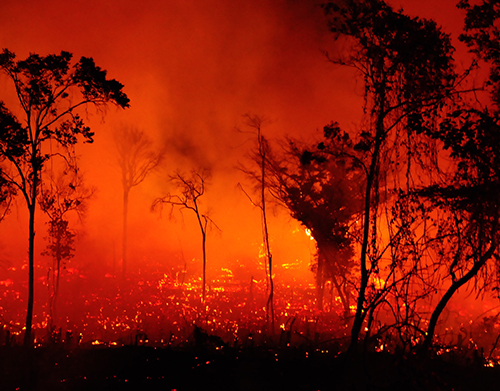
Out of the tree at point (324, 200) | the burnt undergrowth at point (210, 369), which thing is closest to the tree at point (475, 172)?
the burnt undergrowth at point (210, 369)

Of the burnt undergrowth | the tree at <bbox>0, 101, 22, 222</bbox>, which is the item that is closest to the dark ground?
the burnt undergrowth

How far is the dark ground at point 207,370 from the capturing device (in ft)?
30.3

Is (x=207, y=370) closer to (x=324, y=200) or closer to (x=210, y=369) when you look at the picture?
(x=210, y=369)

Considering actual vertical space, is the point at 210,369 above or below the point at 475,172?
below

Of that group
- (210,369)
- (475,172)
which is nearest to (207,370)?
(210,369)

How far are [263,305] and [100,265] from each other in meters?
16.6

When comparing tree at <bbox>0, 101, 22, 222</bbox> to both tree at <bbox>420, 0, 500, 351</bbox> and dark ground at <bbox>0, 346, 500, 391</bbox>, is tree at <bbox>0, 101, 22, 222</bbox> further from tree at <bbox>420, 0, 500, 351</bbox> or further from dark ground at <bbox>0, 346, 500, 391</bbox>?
tree at <bbox>420, 0, 500, 351</bbox>

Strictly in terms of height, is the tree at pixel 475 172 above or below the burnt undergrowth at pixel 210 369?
above

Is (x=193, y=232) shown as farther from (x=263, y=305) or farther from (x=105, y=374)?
(x=105, y=374)

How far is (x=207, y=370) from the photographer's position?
9727mm

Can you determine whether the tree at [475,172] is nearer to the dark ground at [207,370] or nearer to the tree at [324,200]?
the dark ground at [207,370]

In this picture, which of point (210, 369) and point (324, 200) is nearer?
point (210, 369)

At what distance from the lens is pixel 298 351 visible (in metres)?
10.6

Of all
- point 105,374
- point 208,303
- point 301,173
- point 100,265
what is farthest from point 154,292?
point 105,374
